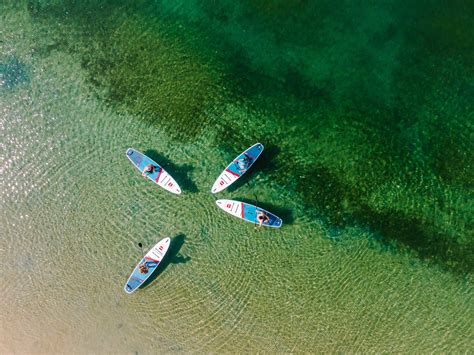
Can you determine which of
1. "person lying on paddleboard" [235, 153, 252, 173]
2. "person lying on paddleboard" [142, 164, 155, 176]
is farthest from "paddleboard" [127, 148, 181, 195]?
"person lying on paddleboard" [235, 153, 252, 173]

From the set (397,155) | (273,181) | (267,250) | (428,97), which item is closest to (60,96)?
(273,181)

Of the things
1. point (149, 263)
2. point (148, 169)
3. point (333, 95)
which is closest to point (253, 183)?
point (148, 169)

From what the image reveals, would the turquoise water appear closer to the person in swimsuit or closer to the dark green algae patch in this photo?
the dark green algae patch

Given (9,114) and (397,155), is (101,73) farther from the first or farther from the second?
(397,155)

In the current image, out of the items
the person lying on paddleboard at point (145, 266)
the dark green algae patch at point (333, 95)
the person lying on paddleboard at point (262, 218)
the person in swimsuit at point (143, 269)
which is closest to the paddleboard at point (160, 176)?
the dark green algae patch at point (333, 95)

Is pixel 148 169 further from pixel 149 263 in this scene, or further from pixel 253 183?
pixel 253 183
